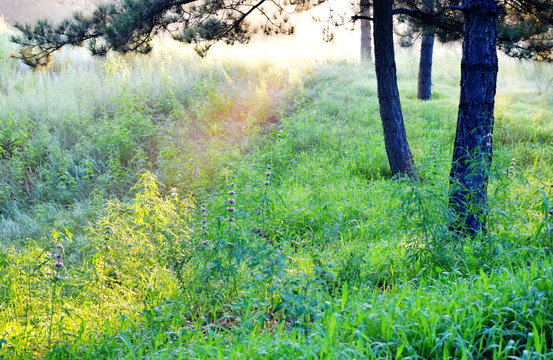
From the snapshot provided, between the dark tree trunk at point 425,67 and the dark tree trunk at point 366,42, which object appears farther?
the dark tree trunk at point 366,42

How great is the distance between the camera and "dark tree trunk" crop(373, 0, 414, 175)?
6.41 m

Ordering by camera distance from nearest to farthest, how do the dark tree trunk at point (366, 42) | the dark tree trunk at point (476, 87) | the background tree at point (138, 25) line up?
1. the dark tree trunk at point (476, 87)
2. the background tree at point (138, 25)
3. the dark tree trunk at point (366, 42)

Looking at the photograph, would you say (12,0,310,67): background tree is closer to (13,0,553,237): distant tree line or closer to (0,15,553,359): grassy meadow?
(13,0,553,237): distant tree line

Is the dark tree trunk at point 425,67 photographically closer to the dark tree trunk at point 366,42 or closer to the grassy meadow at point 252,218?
the grassy meadow at point 252,218

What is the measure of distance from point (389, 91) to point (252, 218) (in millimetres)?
3162

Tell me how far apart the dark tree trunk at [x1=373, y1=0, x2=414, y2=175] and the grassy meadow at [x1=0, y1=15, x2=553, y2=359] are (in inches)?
17.4

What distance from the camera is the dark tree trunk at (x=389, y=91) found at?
21.0ft

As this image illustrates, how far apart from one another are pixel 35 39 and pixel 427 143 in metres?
6.51

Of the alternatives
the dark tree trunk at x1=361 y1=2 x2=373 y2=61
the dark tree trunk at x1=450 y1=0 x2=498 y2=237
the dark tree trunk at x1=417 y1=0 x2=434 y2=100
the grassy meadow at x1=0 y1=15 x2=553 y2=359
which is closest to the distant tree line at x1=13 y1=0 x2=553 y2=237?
the dark tree trunk at x1=450 y1=0 x2=498 y2=237

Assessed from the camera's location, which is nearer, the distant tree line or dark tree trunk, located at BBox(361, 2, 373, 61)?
the distant tree line

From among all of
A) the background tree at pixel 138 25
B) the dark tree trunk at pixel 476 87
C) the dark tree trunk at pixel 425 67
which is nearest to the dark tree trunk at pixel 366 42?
the dark tree trunk at pixel 425 67

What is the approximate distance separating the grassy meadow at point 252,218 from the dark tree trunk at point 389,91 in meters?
0.44

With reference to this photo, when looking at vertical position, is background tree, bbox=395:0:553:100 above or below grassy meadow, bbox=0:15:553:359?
above

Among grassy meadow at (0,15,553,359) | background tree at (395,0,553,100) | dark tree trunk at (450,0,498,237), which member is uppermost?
background tree at (395,0,553,100)
